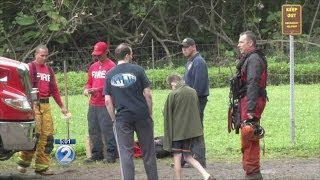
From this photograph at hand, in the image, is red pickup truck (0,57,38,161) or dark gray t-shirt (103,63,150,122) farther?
red pickup truck (0,57,38,161)

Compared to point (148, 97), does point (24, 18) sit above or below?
above

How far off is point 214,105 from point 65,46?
12.4 meters

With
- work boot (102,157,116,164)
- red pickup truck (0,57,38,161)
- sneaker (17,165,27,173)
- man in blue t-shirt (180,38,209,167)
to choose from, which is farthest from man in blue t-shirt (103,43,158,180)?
work boot (102,157,116,164)

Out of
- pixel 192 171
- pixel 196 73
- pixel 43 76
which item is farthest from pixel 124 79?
pixel 192 171

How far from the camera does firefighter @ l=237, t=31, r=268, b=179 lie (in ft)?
27.5

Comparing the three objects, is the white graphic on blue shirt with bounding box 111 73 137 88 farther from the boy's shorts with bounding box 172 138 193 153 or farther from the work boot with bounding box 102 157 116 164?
the work boot with bounding box 102 157 116 164

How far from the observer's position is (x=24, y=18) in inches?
1057

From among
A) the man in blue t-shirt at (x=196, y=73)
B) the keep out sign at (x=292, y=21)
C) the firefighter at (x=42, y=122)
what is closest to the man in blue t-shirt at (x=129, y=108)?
the man in blue t-shirt at (x=196, y=73)

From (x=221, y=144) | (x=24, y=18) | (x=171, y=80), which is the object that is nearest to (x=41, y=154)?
(x=171, y=80)

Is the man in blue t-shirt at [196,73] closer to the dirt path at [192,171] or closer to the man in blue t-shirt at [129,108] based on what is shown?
the dirt path at [192,171]

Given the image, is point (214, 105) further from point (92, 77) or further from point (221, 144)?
point (92, 77)

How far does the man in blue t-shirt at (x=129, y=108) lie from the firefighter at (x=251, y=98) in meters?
1.20

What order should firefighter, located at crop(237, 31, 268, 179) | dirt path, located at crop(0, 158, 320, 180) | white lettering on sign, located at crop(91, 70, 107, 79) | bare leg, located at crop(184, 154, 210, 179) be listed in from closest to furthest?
firefighter, located at crop(237, 31, 268, 179) < bare leg, located at crop(184, 154, 210, 179) < dirt path, located at crop(0, 158, 320, 180) < white lettering on sign, located at crop(91, 70, 107, 79)

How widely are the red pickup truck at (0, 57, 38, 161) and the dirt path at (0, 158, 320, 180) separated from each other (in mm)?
1381
